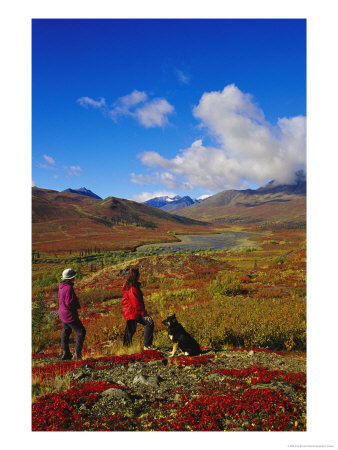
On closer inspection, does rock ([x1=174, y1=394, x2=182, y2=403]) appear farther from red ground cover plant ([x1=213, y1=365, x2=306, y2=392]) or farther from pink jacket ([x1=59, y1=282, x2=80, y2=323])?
pink jacket ([x1=59, y1=282, x2=80, y2=323])

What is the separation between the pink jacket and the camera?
17.3ft

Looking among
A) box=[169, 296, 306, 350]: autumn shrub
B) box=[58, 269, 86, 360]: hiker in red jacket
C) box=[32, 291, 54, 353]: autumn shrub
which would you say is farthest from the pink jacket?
box=[32, 291, 54, 353]: autumn shrub

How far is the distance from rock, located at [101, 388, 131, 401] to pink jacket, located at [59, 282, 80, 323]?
2245 millimetres

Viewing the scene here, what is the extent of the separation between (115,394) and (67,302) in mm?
2428

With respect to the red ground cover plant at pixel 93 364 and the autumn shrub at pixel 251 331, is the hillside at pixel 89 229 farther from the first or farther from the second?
the red ground cover plant at pixel 93 364

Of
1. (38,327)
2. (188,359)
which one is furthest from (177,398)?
(38,327)

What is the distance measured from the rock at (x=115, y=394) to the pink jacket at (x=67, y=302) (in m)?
2.25

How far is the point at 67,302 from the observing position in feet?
17.5

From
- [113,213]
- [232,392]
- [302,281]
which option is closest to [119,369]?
[232,392]

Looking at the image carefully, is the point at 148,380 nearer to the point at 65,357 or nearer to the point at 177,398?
the point at 177,398

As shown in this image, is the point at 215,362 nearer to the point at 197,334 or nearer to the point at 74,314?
the point at 197,334

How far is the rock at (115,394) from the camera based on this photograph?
334 centimetres

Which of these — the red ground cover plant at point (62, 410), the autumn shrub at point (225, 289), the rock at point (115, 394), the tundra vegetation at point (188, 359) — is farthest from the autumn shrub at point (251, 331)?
A: the autumn shrub at point (225, 289)

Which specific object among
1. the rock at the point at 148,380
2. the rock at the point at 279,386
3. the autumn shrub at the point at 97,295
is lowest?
the autumn shrub at the point at 97,295
